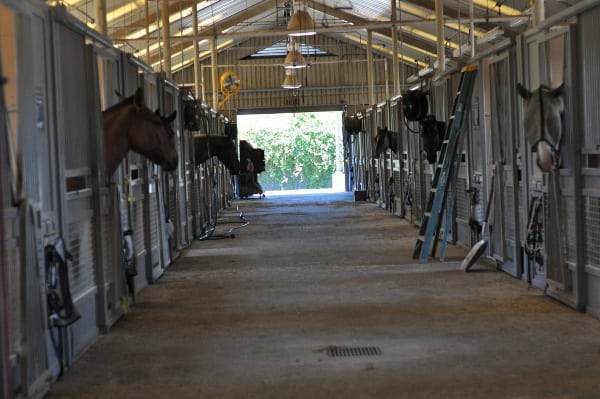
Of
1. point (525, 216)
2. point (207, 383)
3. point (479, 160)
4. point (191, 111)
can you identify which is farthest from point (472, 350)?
point (191, 111)

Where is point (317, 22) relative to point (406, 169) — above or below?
above

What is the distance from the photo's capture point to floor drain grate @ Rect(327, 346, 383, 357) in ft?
15.3

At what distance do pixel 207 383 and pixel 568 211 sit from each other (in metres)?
2.99

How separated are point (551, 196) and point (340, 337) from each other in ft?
6.63

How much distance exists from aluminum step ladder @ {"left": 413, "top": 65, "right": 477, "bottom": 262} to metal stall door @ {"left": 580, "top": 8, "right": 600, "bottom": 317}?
2.94 meters

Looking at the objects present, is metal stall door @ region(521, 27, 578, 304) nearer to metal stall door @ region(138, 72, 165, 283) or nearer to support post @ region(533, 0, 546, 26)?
support post @ region(533, 0, 546, 26)

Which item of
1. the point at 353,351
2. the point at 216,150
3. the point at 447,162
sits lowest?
the point at 353,351

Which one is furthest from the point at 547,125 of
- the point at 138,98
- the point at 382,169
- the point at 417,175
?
the point at 382,169

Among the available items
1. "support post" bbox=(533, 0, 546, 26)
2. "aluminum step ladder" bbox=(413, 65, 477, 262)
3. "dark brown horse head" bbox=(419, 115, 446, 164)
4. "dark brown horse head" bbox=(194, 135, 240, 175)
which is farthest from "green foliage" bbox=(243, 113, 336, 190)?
"support post" bbox=(533, 0, 546, 26)

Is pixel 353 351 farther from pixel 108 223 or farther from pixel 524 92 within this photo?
pixel 524 92

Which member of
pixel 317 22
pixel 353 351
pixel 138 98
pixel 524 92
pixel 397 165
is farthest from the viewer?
pixel 317 22

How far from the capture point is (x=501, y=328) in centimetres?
521

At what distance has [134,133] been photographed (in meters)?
6.19

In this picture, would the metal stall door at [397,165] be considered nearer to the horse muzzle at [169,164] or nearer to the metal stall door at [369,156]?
the metal stall door at [369,156]
